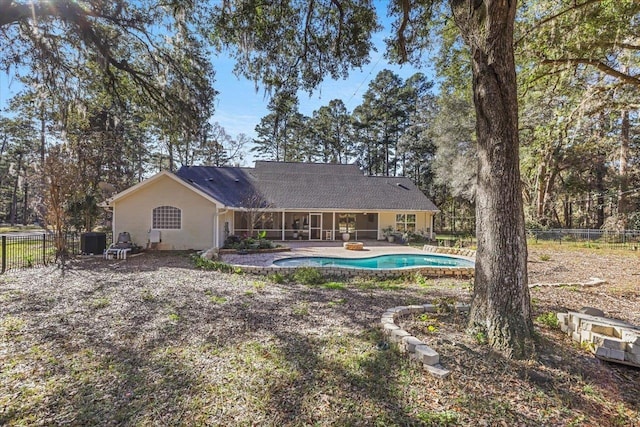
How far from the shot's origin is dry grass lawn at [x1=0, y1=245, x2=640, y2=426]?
2.64 metres

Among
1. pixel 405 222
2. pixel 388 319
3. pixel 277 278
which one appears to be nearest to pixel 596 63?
pixel 388 319

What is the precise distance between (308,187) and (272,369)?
18.9 m

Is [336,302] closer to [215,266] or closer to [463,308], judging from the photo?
[463,308]

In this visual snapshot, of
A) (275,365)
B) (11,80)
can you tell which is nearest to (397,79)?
(11,80)

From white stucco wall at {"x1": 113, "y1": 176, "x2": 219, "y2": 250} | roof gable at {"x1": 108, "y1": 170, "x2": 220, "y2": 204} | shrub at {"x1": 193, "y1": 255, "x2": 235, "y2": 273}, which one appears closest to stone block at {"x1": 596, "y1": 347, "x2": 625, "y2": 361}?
shrub at {"x1": 193, "y1": 255, "x2": 235, "y2": 273}

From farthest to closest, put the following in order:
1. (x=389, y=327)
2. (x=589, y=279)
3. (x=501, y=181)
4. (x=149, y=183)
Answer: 1. (x=149, y=183)
2. (x=589, y=279)
3. (x=389, y=327)
4. (x=501, y=181)

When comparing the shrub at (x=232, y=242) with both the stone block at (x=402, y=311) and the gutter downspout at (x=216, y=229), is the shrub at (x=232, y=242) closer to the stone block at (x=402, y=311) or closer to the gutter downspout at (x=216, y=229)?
the gutter downspout at (x=216, y=229)

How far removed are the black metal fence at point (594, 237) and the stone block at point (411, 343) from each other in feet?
55.3

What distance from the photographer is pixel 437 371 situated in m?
3.15

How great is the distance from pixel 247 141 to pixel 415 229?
2085 centimetres

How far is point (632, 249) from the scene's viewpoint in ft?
47.5

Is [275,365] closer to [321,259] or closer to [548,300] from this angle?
[548,300]

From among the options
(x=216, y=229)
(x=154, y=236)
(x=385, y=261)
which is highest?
(x=216, y=229)

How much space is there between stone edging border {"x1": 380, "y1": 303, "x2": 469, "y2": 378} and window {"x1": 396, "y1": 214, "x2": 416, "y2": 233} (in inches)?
671
